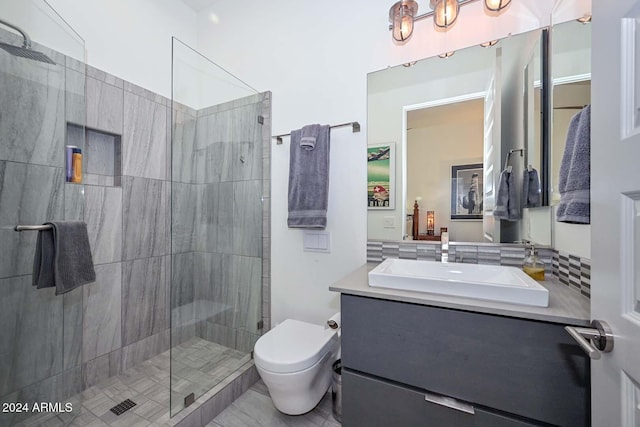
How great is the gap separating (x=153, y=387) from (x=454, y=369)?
178 cm

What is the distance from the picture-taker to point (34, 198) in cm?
129

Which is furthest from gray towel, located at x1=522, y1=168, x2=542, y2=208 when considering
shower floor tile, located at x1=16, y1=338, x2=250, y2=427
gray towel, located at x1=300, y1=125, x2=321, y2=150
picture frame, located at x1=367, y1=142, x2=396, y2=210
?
shower floor tile, located at x1=16, y1=338, x2=250, y2=427

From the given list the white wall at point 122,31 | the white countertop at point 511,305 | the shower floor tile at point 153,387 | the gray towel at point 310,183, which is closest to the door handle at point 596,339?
the white countertop at point 511,305

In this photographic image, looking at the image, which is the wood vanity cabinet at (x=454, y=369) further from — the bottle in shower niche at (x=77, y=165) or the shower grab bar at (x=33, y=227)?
the bottle in shower niche at (x=77, y=165)

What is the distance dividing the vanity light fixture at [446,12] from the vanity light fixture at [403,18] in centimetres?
12

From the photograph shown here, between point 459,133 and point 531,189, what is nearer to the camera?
point 531,189

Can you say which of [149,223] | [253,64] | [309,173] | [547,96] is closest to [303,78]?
[253,64]

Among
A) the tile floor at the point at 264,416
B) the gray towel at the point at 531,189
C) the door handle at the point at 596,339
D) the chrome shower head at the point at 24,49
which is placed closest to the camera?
the door handle at the point at 596,339

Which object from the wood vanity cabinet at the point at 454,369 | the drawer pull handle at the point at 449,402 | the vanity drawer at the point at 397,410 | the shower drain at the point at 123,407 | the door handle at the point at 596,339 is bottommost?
the shower drain at the point at 123,407

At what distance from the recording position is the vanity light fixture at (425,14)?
1.35 meters

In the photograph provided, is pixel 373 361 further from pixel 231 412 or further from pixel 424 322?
pixel 231 412

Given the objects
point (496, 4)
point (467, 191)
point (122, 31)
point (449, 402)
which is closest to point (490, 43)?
point (496, 4)

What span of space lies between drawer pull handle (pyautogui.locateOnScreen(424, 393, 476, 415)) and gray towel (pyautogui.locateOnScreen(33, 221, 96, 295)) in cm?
175

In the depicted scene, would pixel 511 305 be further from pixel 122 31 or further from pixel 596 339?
pixel 122 31
